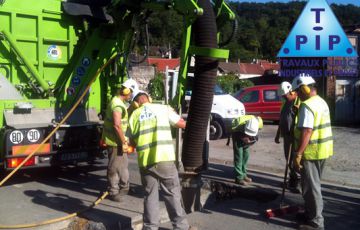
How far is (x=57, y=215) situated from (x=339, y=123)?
20.0 metres

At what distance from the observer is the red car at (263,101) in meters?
19.0

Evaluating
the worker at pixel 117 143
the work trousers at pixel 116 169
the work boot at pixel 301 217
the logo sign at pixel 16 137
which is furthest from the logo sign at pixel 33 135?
the work boot at pixel 301 217

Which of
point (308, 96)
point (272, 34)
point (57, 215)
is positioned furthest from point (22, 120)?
point (272, 34)

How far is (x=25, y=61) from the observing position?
7832 mm

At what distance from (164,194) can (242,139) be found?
10.1 feet

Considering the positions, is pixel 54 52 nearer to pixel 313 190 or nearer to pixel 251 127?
pixel 251 127

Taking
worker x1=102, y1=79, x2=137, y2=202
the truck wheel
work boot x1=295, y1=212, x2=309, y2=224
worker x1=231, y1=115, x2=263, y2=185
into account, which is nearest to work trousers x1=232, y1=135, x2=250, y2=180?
worker x1=231, y1=115, x2=263, y2=185

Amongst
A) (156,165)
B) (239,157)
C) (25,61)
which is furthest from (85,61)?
(156,165)

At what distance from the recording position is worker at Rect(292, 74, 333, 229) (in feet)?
19.4

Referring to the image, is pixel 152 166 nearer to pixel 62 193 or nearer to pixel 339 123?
pixel 62 193

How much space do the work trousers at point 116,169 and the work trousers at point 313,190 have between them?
8.19 ft

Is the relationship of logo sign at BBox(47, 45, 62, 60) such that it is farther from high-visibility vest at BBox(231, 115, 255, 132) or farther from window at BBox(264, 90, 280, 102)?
window at BBox(264, 90, 280, 102)

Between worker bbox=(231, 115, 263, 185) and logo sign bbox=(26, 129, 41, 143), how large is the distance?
129 inches

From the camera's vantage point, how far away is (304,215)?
6297mm
